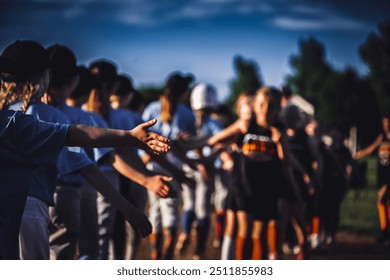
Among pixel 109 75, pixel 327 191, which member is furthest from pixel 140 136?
pixel 327 191

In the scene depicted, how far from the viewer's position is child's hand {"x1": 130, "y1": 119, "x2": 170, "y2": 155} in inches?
109

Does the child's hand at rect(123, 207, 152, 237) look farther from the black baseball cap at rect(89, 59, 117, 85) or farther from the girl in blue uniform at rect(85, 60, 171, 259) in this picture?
the black baseball cap at rect(89, 59, 117, 85)

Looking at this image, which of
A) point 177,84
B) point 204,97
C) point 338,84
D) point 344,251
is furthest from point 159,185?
point 338,84

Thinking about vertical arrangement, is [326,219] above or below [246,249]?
below

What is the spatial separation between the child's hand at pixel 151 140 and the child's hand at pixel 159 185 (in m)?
1.04

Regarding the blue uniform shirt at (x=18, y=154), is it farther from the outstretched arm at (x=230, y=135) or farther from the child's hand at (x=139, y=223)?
the outstretched arm at (x=230, y=135)

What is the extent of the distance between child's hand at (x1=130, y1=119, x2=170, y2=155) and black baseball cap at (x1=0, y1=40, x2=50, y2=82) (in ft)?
2.56

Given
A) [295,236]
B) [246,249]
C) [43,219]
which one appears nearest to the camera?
[43,219]

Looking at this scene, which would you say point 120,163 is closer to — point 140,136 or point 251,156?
point 140,136

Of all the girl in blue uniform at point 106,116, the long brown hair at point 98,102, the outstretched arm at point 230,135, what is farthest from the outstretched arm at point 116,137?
the outstretched arm at point 230,135

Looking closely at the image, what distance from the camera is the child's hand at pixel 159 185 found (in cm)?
387

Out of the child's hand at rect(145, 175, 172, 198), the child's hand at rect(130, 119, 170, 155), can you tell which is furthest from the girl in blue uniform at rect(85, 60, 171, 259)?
the child's hand at rect(130, 119, 170, 155)

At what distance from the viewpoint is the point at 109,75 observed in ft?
18.3
